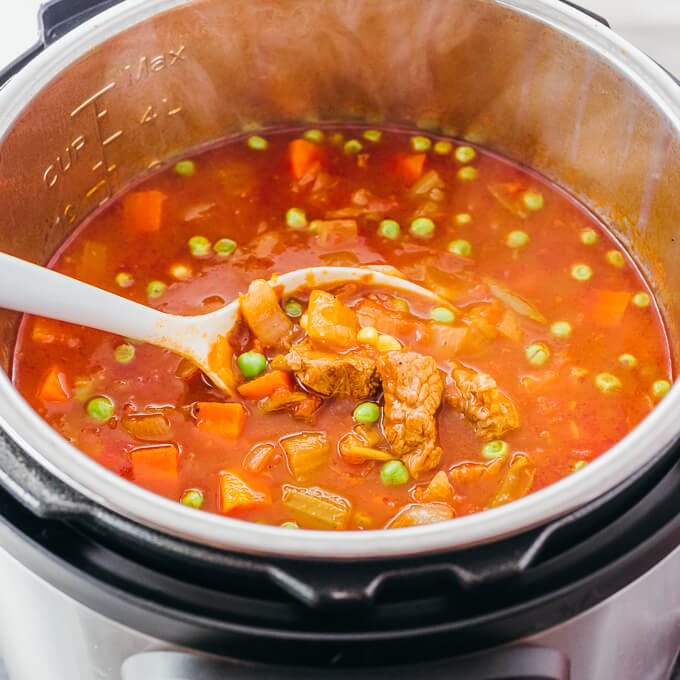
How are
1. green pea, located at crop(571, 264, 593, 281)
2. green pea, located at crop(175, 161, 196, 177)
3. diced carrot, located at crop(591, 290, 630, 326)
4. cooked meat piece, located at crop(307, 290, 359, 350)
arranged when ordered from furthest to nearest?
green pea, located at crop(175, 161, 196, 177), green pea, located at crop(571, 264, 593, 281), diced carrot, located at crop(591, 290, 630, 326), cooked meat piece, located at crop(307, 290, 359, 350)

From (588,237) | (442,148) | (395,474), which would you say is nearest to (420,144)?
(442,148)

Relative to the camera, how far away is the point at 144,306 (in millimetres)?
2727

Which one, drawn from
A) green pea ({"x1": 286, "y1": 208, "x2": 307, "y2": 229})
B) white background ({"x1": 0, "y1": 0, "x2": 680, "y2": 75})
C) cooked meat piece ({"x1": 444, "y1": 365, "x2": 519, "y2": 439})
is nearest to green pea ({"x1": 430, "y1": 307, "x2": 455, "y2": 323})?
cooked meat piece ({"x1": 444, "y1": 365, "x2": 519, "y2": 439})

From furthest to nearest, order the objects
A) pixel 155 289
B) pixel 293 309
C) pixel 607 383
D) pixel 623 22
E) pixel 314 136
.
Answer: pixel 623 22
pixel 314 136
pixel 155 289
pixel 293 309
pixel 607 383

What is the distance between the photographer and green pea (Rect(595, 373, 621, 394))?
283cm

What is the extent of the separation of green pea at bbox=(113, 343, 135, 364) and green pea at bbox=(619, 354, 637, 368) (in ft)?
5.15

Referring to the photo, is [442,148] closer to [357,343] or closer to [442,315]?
[442,315]

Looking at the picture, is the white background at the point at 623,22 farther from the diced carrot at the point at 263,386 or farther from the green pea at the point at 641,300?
the diced carrot at the point at 263,386

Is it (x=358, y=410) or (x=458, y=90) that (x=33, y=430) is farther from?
(x=458, y=90)

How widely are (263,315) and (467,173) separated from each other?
1162mm

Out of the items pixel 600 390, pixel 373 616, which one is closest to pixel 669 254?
pixel 600 390

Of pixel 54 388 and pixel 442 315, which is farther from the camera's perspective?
pixel 442 315

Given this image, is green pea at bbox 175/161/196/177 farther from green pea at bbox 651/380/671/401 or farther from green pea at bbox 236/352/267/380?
green pea at bbox 651/380/671/401

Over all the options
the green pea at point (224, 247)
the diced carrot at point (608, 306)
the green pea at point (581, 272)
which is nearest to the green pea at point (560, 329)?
the diced carrot at point (608, 306)
